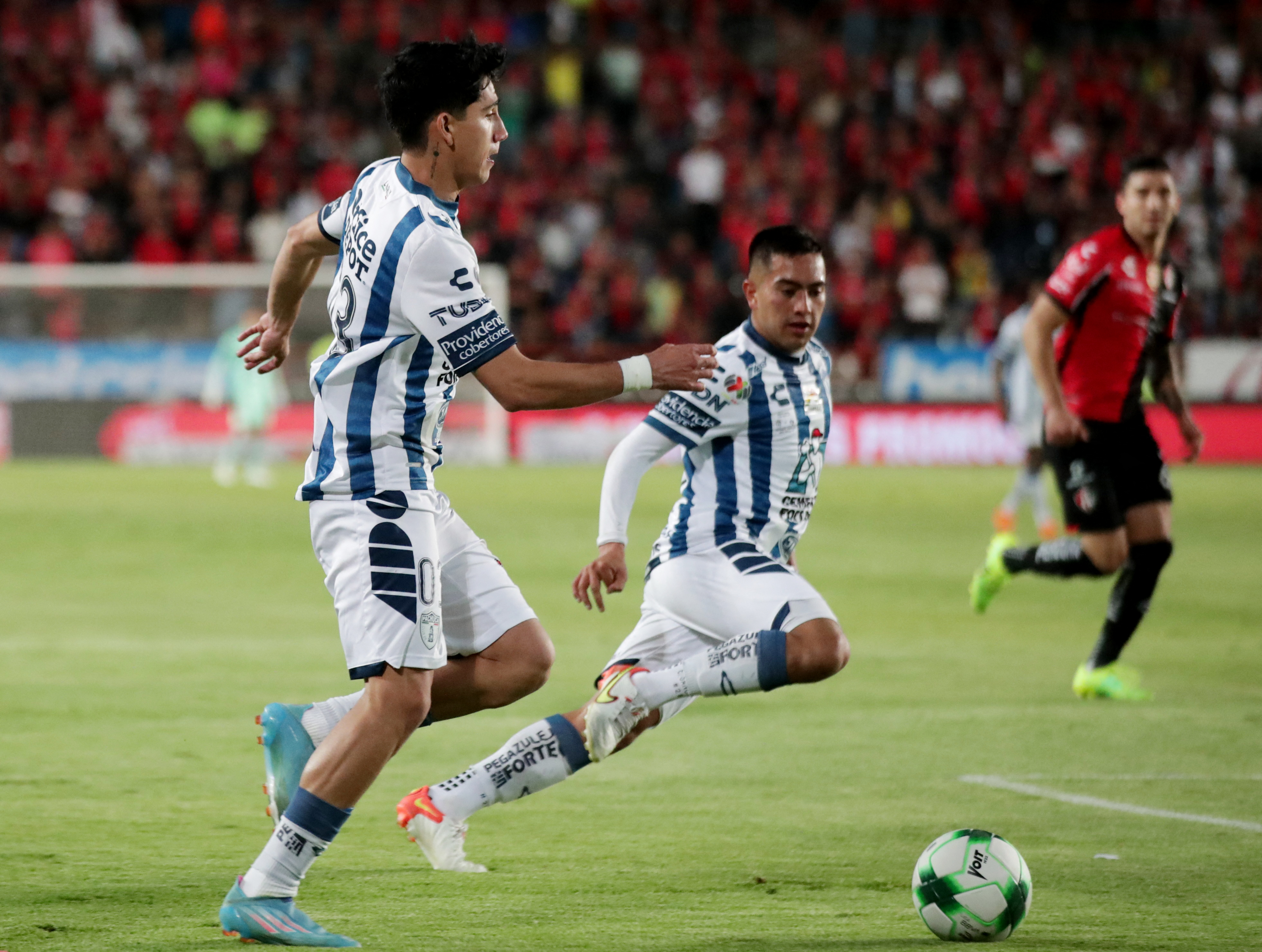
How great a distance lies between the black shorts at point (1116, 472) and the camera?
8367 millimetres

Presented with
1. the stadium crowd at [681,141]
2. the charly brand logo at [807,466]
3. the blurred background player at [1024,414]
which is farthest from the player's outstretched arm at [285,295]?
the stadium crowd at [681,141]

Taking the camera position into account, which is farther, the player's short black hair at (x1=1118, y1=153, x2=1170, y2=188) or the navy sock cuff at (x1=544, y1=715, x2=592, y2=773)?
the player's short black hair at (x1=1118, y1=153, x2=1170, y2=188)

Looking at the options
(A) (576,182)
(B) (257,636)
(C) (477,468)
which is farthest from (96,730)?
(A) (576,182)

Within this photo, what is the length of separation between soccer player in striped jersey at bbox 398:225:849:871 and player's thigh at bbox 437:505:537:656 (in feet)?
0.83

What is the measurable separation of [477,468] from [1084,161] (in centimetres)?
1152

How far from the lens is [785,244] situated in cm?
587

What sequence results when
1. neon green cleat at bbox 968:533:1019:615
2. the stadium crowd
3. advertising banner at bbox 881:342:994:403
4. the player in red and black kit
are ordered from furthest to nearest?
the stadium crowd, advertising banner at bbox 881:342:994:403, neon green cleat at bbox 968:533:1019:615, the player in red and black kit

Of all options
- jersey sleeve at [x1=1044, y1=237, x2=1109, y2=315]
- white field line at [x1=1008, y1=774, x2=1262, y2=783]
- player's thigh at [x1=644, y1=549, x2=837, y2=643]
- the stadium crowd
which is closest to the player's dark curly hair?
jersey sleeve at [x1=1044, y1=237, x2=1109, y2=315]

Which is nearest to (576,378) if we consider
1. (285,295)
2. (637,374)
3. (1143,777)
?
(637,374)

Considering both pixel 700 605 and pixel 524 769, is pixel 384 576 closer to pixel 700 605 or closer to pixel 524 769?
pixel 524 769

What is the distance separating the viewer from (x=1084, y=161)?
28281mm

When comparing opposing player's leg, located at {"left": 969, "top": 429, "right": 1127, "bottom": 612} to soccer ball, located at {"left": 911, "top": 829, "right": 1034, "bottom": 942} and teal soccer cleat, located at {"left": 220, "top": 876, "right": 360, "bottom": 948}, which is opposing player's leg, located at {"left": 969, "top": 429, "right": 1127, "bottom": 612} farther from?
teal soccer cleat, located at {"left": 220, "top": 876, "right": 360, "bottom": 948}

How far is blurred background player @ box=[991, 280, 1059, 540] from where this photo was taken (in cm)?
1538

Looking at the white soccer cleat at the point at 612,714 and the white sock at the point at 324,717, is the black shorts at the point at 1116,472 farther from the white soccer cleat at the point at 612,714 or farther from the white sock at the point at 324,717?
the white sock at the point at 324,717
